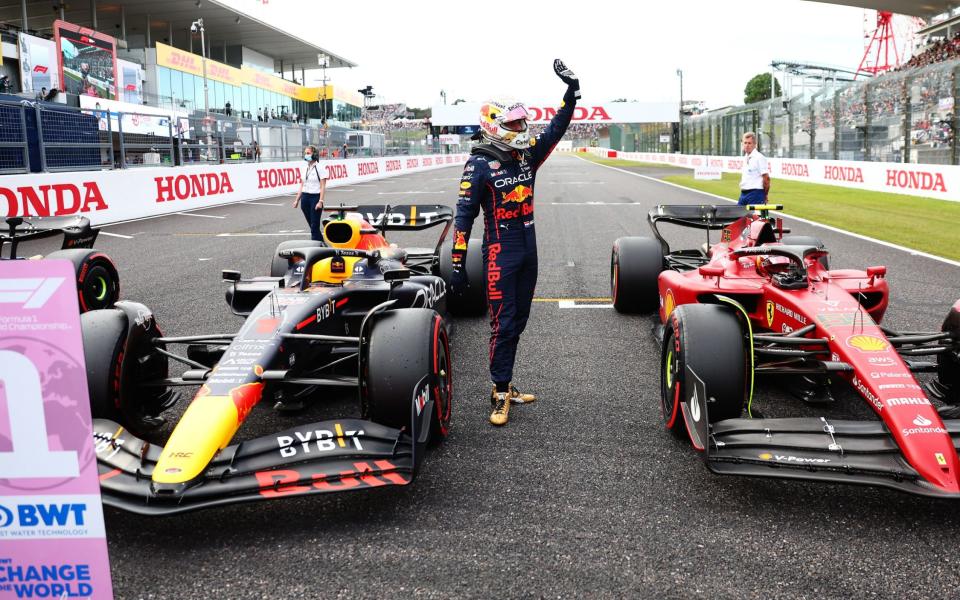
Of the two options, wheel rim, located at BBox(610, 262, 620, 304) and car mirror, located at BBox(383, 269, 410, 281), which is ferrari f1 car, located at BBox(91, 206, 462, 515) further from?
wheel rim, located at BBox(610, 262, 620, 304)

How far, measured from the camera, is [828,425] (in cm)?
348

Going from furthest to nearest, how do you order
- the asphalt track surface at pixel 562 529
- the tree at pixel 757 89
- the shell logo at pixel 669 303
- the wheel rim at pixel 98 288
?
the tree at pixel 757 89 → the wheel rim at pixel 98 288 → the shell logo at pixel 669 303 → the asphalt track surface at pixel 562 529

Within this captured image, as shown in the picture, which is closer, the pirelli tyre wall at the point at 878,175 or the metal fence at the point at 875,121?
the pirelli tyre wall at the point at 878,175

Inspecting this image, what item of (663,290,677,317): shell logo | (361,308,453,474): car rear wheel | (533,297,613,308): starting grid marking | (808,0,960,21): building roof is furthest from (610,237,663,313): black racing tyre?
(808,0,960,21): building roof

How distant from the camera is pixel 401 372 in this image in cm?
387

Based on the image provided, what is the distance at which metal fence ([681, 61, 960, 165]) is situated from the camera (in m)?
20.6

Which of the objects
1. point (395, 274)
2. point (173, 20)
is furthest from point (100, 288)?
point (173, 20)

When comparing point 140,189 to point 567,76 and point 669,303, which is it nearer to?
point 669,303

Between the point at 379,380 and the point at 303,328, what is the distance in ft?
2.72

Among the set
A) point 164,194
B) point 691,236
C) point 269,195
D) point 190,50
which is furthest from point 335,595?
point 190,50

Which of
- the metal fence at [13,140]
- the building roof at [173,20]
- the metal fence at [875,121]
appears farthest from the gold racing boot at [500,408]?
the building roof at [173,20]

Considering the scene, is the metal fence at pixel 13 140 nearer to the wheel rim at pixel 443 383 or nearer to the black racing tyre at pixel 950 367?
the wheel rim at pixel 443 383

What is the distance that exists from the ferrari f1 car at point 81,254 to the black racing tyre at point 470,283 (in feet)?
9.73

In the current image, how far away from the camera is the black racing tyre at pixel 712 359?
12.8ft
